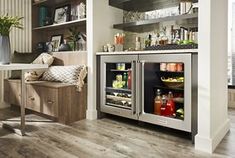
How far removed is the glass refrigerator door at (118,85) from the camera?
254 cm

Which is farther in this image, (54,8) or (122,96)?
(54,8)

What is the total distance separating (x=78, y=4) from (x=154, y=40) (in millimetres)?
1351

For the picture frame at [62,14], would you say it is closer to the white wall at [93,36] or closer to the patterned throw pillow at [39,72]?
the patterned throw pillow at [39,72]

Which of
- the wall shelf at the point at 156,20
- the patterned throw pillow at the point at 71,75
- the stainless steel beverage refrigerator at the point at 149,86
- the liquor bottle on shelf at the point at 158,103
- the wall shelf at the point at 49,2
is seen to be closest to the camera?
the stainless steel beverage refrigerator at the point at 149,86

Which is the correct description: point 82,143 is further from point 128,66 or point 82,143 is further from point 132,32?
→ point 132,32

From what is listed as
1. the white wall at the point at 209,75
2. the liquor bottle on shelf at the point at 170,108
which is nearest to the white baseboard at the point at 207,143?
the white wall at the point at 209,75


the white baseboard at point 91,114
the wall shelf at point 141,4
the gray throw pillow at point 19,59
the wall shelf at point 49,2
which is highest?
the wall shelf at point 49,2

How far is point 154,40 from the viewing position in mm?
2881

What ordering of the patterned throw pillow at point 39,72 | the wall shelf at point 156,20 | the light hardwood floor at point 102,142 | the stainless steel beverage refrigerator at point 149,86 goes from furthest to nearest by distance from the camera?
1. the patterned throw pillow at point 39,72
2. the wall shelf at point 156,20
3. the stainless steel beverage refrigerator at point 149,86
4. the light hardwood floor at point 102,142

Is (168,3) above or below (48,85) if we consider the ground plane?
above

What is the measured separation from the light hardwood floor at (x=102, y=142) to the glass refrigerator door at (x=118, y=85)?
199 millimetres

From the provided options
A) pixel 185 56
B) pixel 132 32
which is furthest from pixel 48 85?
pixel 185 56

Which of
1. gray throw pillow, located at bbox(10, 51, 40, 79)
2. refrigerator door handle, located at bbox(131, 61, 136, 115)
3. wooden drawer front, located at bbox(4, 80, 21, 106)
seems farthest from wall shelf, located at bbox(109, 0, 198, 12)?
wooden drawer front, located at bbox(4, 80, 21, 106)

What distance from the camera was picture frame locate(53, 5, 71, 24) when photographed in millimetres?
3557
